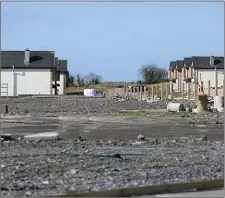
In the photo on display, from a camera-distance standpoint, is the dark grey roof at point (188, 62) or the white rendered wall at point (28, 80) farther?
the dark grey roof at point (188, 62)

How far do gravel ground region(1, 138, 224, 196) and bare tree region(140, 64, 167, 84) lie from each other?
4639 inches

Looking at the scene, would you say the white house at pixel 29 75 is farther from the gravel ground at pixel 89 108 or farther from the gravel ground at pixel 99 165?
the gravel ground at pixel 99 165

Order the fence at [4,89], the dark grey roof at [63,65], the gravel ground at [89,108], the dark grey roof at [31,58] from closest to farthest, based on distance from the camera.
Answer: the gravel ground at [89,108] < the fence at [4,89] < the dark grey roof at [31,58] < the dark grey roof at [63,65]

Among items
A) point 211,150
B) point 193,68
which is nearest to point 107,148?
point 211,150

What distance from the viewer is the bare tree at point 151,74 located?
133750mm

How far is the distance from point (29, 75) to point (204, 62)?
1330 inches

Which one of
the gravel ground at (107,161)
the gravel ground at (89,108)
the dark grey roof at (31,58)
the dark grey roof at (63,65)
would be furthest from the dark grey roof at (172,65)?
the gravel ground at (107,161)

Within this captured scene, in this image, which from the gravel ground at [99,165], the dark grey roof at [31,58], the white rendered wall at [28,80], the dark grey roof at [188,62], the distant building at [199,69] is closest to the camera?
the gravel ground at [99,165]

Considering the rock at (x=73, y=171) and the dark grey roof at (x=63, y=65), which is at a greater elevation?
the dark grey roof at (x=63, y=65)

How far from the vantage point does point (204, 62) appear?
105 metres

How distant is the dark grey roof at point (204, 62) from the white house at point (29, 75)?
28.0 meters

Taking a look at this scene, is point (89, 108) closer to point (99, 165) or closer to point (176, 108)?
point (176, 108)

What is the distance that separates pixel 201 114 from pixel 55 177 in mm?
19370

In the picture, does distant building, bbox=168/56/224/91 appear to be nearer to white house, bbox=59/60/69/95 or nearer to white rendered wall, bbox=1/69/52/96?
white house, bbox=59/60/69/95
